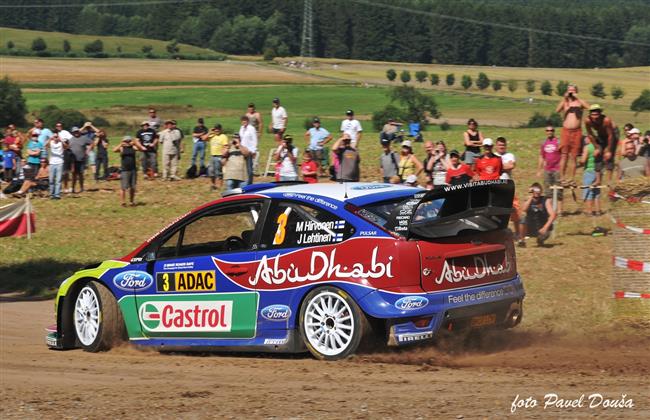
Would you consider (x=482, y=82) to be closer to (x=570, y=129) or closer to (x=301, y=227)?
(x=570, y=129)

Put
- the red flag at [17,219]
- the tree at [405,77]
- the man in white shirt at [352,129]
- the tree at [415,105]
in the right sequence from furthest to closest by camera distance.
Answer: the tree at [405,77] < the tree at [415,105] < the man in white shirt at [352,129] < the red flag at [17,219]

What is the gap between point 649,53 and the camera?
10856cm

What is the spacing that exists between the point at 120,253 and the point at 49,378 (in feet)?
36.2

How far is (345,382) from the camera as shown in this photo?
306 inches

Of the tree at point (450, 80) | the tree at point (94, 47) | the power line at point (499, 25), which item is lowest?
the tree at point (450, 80)

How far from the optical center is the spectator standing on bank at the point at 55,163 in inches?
913

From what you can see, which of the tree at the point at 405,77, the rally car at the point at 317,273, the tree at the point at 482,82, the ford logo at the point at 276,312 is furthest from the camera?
the tree at the point at 405,77

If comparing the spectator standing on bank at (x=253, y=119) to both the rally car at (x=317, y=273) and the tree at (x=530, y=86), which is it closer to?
the rally car at (x=317, y=273)

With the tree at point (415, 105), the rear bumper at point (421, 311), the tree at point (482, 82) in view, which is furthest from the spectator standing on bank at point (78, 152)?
the tree at point (482, 82)

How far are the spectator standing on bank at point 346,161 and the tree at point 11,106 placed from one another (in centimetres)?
4092

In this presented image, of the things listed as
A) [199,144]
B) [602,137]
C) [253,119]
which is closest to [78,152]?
[199,144]

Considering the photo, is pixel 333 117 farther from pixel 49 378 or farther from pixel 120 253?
pixel 49 378

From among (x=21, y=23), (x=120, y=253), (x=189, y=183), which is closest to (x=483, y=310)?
(x=120, y=253)

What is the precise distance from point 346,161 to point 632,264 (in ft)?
34.4
